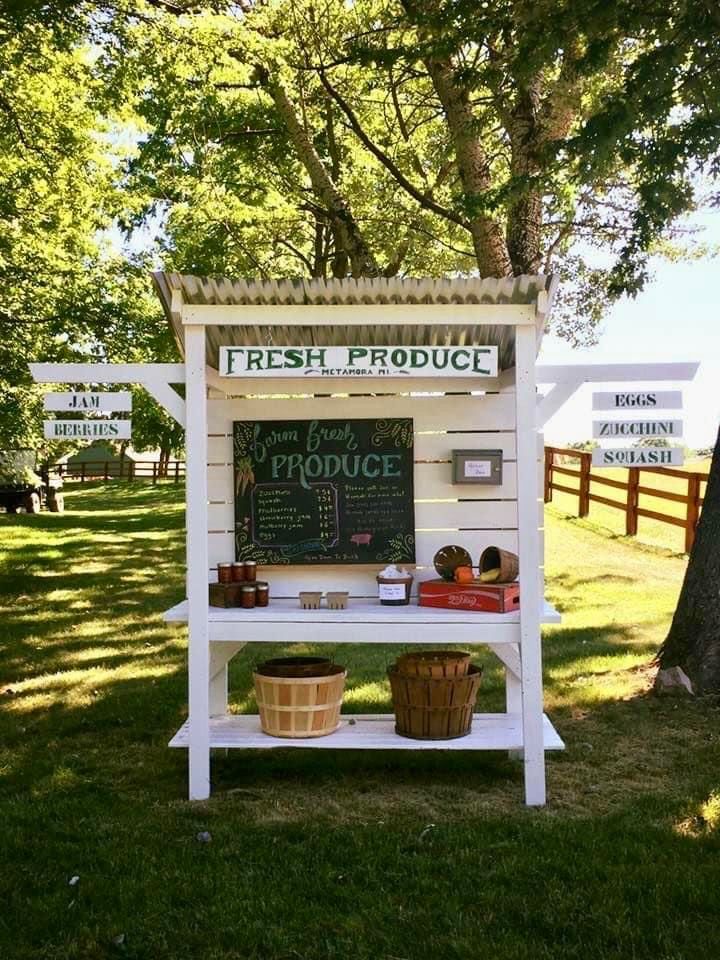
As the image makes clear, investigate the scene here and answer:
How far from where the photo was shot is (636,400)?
5328mm

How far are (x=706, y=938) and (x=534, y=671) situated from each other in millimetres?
1806

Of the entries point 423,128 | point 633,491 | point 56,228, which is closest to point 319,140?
point 423,128

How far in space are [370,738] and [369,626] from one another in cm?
65

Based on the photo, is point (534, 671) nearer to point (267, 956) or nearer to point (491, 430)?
point (491, 430)

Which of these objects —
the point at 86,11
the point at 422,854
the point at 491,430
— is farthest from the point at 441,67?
the point at 422,854

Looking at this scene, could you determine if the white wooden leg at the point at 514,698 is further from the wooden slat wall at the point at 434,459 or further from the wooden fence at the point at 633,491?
the wooden fence at the point at 633,491

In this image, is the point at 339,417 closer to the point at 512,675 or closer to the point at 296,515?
the point at 296,515

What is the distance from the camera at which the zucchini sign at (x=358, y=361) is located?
203 inches

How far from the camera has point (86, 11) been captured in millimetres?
9562

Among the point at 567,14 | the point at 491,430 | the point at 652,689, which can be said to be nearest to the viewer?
the point at 491,430

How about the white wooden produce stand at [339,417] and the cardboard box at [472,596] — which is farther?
the cardboard box at [472,596]

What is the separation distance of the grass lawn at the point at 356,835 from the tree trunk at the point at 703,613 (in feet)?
0.96

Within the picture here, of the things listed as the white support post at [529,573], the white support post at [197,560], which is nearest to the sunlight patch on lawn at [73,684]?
the white support post at [197,560]

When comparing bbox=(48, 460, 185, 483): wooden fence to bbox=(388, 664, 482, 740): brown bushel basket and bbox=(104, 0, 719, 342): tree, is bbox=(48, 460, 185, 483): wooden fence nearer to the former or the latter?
bbox=(104, 0, 719, 342): tree
